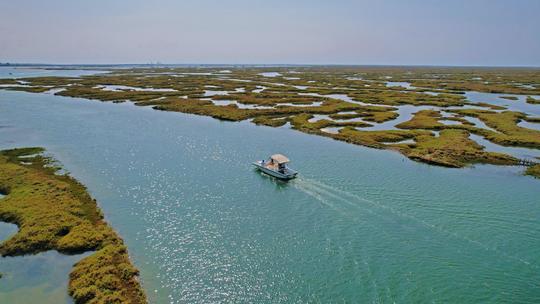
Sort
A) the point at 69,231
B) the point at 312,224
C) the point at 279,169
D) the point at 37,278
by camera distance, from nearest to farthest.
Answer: the point at 37,278 < the point at 69,231 < the point at 312,224 < the point at 279,169

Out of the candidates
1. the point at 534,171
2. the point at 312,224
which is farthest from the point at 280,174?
the point at 534,171

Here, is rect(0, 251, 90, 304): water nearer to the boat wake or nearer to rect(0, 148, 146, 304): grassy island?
rect(0, 148, 146, 304): grassy island

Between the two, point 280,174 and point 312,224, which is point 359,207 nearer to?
point 312,224

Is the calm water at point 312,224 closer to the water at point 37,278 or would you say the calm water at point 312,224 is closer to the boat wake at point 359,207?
the boat wake at point 359,207

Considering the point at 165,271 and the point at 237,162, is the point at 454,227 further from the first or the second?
the point at 237,162

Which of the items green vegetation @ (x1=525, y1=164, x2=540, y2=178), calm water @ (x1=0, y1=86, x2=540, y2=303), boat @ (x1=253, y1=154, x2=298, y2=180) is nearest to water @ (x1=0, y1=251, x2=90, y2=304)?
calm water @ (x1=0, y1=86, x2=540, y2=303)

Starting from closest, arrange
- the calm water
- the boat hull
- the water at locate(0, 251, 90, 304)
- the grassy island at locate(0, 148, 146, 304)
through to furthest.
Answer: the water at locate(0, 251, 90, 304), the grassy island at locate(0, 148, 146, 304), the calm water, the boat hull

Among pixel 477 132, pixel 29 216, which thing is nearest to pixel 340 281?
pixel 29 216

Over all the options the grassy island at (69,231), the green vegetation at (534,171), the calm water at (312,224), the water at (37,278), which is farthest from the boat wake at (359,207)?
the green vegetation at (534,171)
